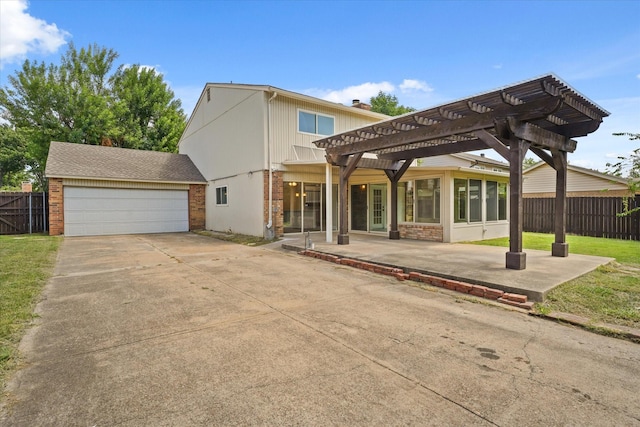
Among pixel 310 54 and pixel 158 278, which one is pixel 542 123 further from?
pixel 310 54

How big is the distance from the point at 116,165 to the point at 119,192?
1781mm

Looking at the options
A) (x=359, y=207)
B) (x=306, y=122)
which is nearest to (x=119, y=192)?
(x=306, y=122)

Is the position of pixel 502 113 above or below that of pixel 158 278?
above

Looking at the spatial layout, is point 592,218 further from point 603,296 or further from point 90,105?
point 90,105

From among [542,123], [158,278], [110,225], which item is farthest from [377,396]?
[110,225]

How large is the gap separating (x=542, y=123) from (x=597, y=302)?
3991 mm

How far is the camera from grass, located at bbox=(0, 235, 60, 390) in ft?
10.8

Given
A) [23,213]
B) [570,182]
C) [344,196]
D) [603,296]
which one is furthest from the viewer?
[570,182]

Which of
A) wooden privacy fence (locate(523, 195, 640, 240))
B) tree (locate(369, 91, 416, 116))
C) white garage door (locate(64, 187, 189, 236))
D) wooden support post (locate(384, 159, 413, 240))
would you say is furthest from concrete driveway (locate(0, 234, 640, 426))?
tree (locate(369, 91, 416, 116))

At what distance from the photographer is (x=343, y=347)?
3.38 metres

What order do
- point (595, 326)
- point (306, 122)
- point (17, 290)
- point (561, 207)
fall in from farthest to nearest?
point (306, 122) < point (561, 207) < point (17, 290) < point (595, 326)

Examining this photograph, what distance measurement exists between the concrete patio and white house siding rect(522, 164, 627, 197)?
11136 millimetres

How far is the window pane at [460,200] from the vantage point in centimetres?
1113

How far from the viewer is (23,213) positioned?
50.9 feet
